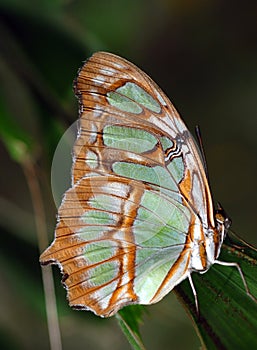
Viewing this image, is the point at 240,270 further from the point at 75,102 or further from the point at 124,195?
the point at 75,102

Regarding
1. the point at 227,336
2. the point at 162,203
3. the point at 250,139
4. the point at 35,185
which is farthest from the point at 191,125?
the point at 227,336

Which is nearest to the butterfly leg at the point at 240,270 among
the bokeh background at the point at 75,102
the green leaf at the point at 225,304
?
the green leaf at the point at 225,304

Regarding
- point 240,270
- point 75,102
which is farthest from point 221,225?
point 75,102

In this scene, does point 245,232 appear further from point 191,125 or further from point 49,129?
point 49,129

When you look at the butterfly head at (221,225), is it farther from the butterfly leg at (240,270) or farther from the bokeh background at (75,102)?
the bokeh background at (75,102)

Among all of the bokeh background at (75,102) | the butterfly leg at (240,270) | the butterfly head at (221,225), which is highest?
the bokeh background at (75,102)

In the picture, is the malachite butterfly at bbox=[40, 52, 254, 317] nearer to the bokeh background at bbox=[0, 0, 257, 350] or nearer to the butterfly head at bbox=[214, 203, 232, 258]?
the butterfly head at bbox=[214, 203, 232, 258]

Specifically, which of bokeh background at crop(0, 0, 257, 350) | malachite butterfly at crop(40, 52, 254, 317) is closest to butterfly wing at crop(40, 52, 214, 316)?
malachite butterfly at crop(40, 52, 254, 317)
